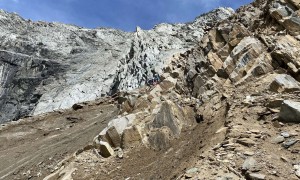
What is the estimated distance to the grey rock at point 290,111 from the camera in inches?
451

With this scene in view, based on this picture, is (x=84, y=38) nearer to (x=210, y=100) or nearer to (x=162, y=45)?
(x=162, y=45)

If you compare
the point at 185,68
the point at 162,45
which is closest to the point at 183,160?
the point at 185,68

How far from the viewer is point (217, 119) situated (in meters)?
14.4

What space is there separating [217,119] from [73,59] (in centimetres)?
6268

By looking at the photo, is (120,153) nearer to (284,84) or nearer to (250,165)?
(284,84)

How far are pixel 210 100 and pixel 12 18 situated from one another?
7980 cm

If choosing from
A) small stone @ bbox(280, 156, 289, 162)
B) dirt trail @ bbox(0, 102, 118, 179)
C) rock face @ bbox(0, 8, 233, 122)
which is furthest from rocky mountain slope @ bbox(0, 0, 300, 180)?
rock face @ bbox(0, 8, 233, 122)

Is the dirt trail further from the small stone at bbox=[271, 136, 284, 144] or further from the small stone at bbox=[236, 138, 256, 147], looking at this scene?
the small stone at bbox=[271, 136, 284, 144]

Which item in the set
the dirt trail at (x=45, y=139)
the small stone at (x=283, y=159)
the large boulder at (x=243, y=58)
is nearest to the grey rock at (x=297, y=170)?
the small stone at (x=283, y=159)

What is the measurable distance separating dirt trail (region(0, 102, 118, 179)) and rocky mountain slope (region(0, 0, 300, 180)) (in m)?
0.23

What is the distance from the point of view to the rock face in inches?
2205

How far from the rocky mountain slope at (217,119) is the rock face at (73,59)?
29.6 m

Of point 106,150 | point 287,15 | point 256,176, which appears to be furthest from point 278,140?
point 287,15

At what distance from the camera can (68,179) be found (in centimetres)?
1548
